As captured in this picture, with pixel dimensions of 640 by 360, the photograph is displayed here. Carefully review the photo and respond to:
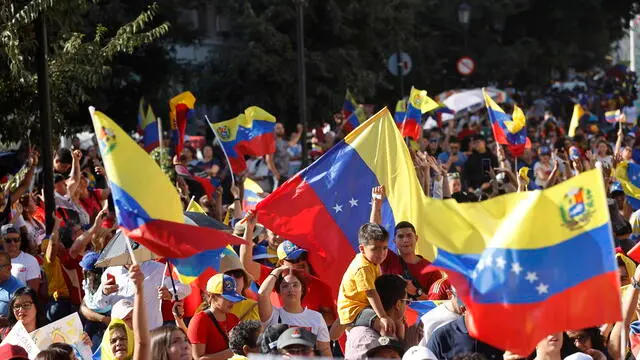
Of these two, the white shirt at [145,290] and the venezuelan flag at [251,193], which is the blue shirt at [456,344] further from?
the venezuelan flag at [251,193]

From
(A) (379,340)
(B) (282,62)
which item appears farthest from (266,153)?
(B) (282,62)

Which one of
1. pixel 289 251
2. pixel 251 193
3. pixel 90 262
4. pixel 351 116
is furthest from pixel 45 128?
pixel 351 116

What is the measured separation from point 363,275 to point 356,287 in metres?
0.09

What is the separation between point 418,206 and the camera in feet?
35.4

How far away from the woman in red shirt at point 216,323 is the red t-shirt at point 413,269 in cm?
138

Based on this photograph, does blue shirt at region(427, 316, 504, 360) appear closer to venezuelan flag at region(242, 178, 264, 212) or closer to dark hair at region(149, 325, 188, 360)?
dark hair at region(149, 325, 188, 360)

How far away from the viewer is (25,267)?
1179 centimetres

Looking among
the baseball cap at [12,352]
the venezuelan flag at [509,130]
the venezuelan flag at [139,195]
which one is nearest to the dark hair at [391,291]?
the venezuelan flag at [139,195]

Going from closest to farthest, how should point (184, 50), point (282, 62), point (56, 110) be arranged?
point (56, 110), point (282, 62), point (184, 50)

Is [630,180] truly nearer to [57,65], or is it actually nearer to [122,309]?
[57,65]

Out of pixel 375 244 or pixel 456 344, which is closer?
pixel 456 344

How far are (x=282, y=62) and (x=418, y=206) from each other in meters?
21.3

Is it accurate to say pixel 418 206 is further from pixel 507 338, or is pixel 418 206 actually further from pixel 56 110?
pixel 56 110

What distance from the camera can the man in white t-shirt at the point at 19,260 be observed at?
11.7 m
